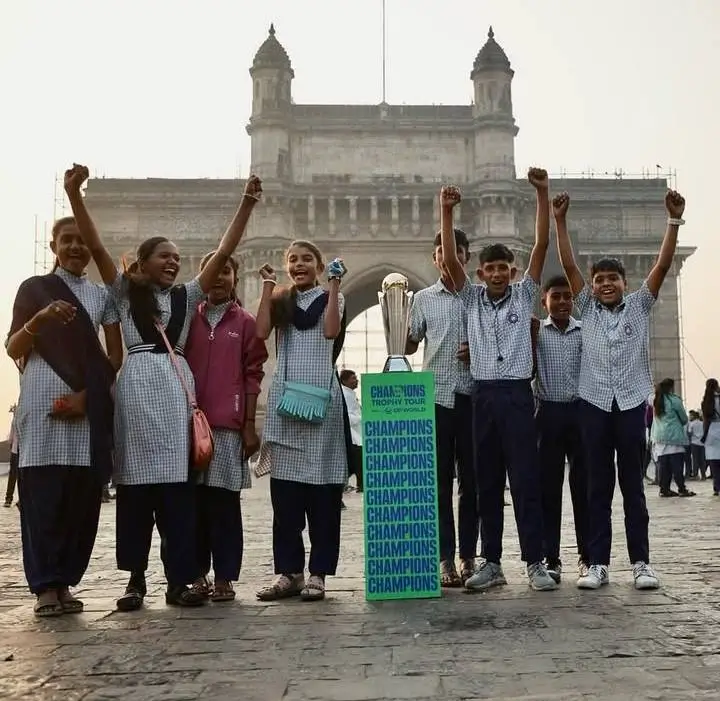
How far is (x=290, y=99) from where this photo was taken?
33.0 metres

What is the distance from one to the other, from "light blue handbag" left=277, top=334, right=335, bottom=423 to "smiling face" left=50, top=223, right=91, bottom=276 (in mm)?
1088

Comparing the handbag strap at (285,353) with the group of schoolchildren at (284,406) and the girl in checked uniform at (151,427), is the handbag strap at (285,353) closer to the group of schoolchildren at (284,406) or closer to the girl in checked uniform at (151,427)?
the group of schoolchildren at (284,406)

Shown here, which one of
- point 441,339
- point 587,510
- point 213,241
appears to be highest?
point 213,241

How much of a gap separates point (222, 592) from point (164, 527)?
1.28ft

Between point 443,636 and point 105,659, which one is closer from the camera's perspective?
point 105,659

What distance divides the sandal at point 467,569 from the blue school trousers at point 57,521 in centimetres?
175

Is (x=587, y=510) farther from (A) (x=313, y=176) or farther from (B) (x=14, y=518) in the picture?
(A) (x=313, y=176)

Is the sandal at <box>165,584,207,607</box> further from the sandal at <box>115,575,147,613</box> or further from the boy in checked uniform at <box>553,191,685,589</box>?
the boy in checked uniform at <box>553,191,685,589</box>

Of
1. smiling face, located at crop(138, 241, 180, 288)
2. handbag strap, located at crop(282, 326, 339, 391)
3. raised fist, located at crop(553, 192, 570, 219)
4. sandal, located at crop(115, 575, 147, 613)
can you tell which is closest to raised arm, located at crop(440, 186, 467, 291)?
raised fist, located at crop(553, 192, 570, 219)

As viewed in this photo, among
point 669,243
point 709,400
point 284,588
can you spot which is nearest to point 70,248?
point 284,588

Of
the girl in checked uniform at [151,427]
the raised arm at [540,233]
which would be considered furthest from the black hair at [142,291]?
the raised arm at [540,233]

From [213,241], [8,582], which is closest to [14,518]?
[8,582]

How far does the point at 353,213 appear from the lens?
1257 inches

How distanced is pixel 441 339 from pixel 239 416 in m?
1.12
